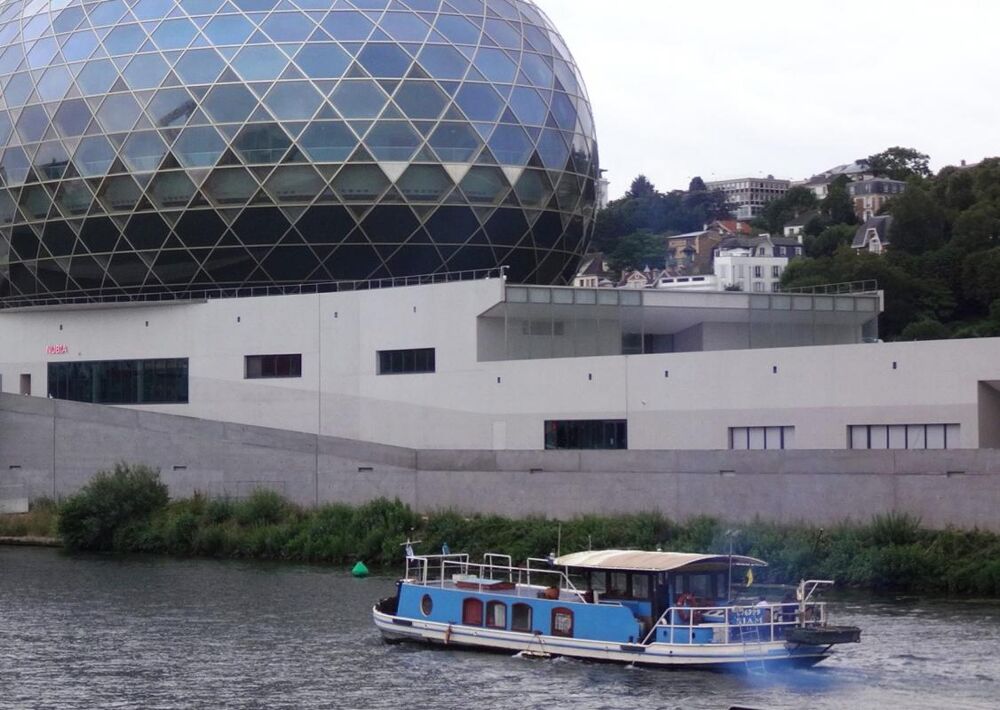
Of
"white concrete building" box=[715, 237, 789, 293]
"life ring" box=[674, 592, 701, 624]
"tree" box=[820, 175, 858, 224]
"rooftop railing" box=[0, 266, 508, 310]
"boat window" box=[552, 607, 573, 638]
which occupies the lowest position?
"boat window" box=[552, 607, 573, 638]

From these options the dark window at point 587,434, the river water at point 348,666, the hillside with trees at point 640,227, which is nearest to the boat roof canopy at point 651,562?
the river water at point 348,666

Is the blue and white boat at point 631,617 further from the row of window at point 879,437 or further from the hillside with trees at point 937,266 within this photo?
the hillside with trees at point 937,266

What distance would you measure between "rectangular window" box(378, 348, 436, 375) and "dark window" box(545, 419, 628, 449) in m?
5.04

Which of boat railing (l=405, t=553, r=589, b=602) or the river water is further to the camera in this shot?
boat railing (l=405, t=553, r=589, b=602)

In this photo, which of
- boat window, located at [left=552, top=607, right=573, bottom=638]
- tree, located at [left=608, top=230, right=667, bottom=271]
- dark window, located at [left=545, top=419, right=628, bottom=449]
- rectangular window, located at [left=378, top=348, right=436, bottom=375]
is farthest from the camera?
tree, located at [left=608, top=230, right=667, bottom=271]

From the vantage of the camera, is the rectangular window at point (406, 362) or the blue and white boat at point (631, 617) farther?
the rectangular window at point (406, 362)

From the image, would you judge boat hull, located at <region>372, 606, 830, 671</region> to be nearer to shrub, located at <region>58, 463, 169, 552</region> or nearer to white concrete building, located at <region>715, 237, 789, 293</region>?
shrub, located at <region>58, 463, 169, 552</region>

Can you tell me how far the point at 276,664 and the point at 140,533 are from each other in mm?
22247

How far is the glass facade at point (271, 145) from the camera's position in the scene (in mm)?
61250

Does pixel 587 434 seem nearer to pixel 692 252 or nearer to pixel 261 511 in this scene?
pixel 261 511

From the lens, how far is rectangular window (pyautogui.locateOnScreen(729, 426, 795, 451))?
50.3m

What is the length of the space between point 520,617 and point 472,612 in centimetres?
120

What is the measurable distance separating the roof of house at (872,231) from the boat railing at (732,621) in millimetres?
95085

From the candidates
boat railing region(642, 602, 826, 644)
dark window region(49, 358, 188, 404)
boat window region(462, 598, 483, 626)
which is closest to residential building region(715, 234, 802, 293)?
dark window region(49, 358, 188, 404)
